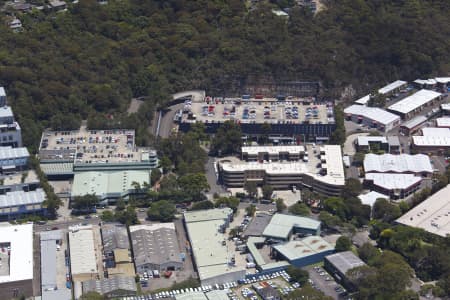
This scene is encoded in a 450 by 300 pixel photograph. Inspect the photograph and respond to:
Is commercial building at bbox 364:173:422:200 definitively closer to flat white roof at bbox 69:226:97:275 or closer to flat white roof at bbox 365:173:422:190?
flat white roof at bbox 365:173:422:190

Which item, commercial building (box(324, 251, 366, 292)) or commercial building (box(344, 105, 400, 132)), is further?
commercial building (box(344, 105, 400, 132))

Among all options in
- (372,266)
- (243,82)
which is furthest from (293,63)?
(372,266)

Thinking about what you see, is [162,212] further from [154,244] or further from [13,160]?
[13,160]

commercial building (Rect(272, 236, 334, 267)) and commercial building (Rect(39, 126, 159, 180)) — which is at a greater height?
commercial building (Rect(39, 126, 159, 180))

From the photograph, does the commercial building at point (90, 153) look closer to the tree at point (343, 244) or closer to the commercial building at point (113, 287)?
the commercial building at point (113, 287)

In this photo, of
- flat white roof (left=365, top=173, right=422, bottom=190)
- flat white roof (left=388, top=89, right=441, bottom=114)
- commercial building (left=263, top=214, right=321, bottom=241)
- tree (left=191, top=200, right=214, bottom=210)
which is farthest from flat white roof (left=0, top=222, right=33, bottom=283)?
flat white roof (left=388, top=89, right=441, bottom=114)
